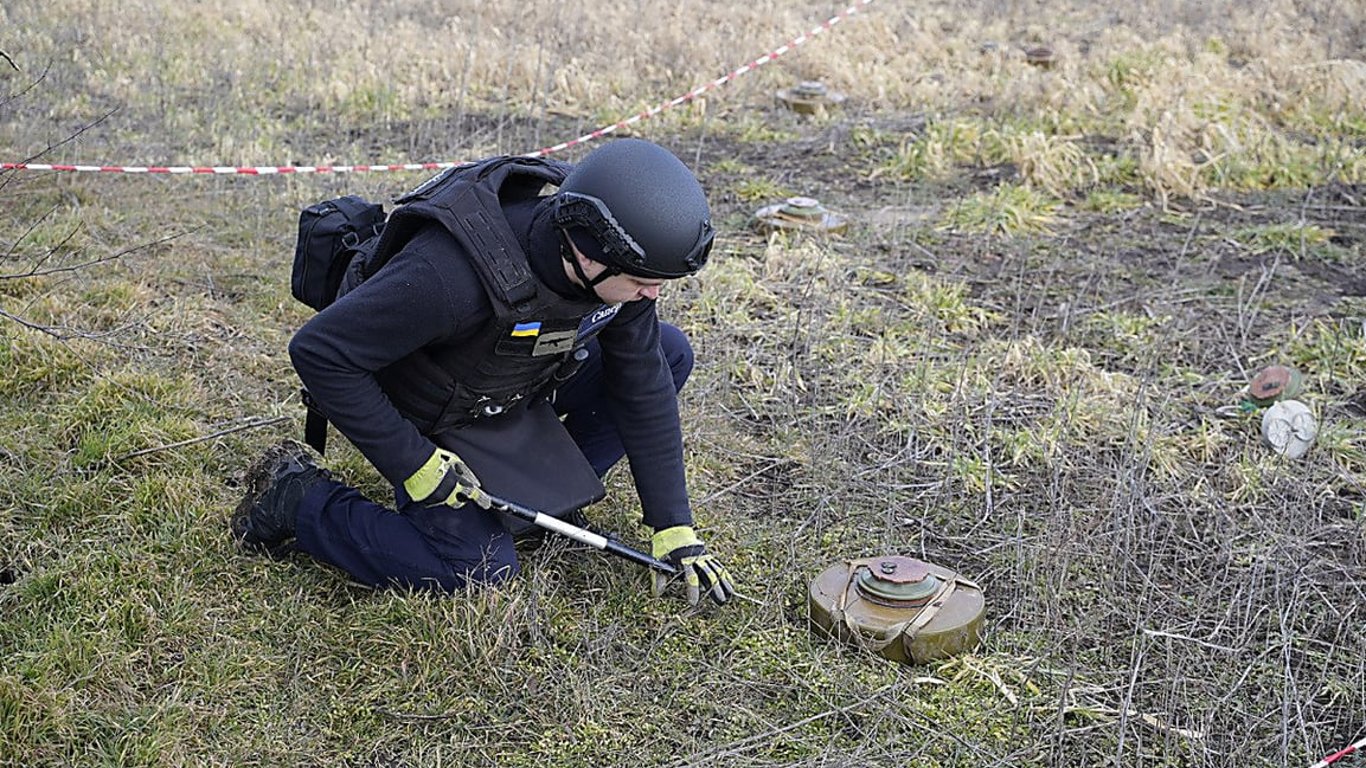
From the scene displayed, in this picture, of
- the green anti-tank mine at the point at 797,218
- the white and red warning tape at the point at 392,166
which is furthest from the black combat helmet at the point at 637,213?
the green anti-tank mine at the point at 797,218

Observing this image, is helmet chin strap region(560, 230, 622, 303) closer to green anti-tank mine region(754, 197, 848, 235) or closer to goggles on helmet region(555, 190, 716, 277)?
goggles on helmet region(555, 190, 716, 277)

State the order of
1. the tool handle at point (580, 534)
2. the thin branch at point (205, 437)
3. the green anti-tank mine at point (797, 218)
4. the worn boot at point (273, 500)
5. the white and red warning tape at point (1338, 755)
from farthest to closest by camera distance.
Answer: the green anti-tank mine at point (797, 218), the thin branch at point (205, 437), the worn boot at point (273, 500), the tool handle at point (580, 534), the white and red warning tape at point (1338, 755)

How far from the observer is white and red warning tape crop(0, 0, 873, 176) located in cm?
549

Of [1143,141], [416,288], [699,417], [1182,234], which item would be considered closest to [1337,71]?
[1143,141]

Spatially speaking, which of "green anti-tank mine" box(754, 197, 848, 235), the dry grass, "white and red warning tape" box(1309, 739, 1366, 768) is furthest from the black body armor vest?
"green anti-tank mine" box(754, 197, 848, 235)

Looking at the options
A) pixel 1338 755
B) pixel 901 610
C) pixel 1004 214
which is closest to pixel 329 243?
pixel 901 610

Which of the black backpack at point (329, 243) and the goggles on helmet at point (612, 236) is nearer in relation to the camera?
the goggles on helmet at point (612, 236)

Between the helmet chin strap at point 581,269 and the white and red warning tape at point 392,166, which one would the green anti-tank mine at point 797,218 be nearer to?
the white and red warning tape at point 392,166

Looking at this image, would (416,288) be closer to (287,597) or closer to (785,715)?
(287,597)

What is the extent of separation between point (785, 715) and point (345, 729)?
1.03 metres

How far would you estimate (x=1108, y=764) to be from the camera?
288 cm

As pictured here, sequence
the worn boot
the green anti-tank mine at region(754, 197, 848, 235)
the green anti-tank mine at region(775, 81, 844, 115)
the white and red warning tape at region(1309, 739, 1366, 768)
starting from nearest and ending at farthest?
the white and red warning tape at region(1309, 739, 1366, 768)
the worn boot
the green anti-tank mine at region(754, 197, 848, 235)
the green anti-tank mine at region(775, 81, 844, 115)

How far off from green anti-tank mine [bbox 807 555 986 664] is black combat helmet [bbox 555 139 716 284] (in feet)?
3.27

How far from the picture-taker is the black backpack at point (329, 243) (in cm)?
329
